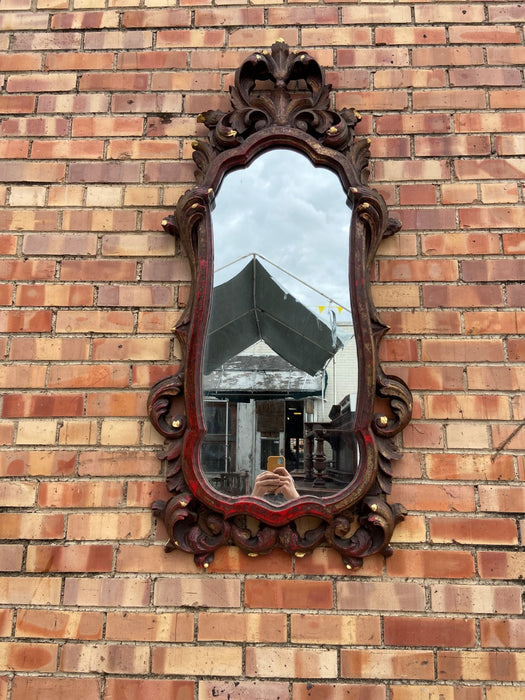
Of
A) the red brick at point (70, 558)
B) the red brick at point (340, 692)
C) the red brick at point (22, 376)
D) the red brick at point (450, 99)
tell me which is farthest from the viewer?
the red brick at point (450, 99)

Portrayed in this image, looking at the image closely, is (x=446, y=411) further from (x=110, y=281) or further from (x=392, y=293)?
(x=110, y=281)

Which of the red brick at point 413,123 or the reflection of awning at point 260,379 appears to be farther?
the red brick at point 413,123

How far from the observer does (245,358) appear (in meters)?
1.60

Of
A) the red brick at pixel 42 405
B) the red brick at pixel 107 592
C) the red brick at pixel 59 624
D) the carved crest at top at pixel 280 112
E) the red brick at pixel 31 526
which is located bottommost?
the red brick at pixel 59 624

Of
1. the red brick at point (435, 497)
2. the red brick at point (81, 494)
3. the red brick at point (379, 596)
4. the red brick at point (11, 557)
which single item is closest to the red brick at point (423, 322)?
the red brick at point (435, 497)

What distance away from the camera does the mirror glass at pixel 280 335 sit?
154 centimetres

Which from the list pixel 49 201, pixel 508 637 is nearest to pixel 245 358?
pixel 49 201

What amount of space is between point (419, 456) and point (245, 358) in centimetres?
59

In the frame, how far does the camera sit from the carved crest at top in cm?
170

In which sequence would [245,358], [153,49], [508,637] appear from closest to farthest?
[508,637], [245,358], [153,49]

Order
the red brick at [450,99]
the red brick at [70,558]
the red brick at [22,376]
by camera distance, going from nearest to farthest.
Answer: the red brick at [70,558]
the red brick at [22,376]
the red brick at [450,99]

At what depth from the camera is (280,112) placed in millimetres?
1722

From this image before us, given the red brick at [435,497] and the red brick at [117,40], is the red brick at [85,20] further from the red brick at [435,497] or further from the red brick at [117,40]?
the red brick at [435,497]

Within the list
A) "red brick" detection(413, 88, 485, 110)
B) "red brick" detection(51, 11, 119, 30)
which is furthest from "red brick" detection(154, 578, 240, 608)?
"red brick" detection(51, 11, 119, 30)
